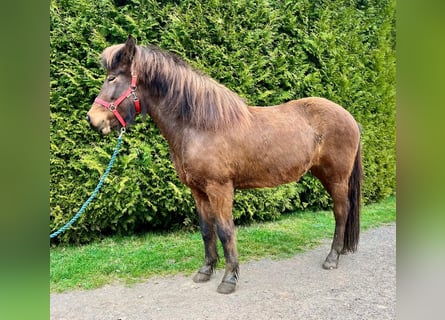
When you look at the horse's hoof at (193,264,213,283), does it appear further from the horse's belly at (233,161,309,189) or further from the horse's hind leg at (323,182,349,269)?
the horse's hind leg at (323,182,349,269)

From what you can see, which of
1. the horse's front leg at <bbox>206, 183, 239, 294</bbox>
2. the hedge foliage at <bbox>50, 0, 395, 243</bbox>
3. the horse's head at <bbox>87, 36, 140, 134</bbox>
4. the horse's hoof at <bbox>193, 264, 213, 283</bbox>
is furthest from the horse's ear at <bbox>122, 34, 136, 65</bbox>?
the horse's hoof at <bbox>193, 264, 213, 283</bbox>

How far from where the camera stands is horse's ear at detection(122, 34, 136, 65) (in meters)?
2.90

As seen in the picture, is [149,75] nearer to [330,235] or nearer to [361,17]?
[330,235]

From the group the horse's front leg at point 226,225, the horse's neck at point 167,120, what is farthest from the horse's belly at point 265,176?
the horse's neck at point 167,120

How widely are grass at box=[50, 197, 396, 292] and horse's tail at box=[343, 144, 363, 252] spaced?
0.73m

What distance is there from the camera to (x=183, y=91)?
3113 millimetres

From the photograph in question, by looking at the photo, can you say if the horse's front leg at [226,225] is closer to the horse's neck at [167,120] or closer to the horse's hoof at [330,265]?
the horse's neck at [167,120]

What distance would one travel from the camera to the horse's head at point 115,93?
2.94 meters

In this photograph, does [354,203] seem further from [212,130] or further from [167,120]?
[167,120]

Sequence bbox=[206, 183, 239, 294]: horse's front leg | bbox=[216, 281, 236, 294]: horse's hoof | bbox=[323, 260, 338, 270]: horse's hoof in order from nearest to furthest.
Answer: bbox=[206, 183, 239, 294]: horse's front leg → bbox=[216, 281, 236, 294]: horse's hoof → bbox=[323, 260, 338, 270]: horse's hoof

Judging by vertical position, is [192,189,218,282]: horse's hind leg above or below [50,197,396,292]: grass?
above
